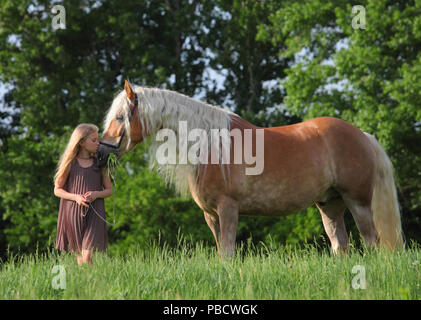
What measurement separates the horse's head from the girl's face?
0.24 feet

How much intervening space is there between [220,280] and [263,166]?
1433 mm

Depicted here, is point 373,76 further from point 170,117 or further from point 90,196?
point 90,196

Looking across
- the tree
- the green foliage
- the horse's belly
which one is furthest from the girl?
the tree

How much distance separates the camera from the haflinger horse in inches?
178

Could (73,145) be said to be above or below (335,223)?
above

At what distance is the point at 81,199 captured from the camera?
14.0ft

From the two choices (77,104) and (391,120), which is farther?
(77,104)

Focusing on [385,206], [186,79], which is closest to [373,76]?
[186,79]

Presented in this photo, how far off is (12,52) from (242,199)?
15763 mm

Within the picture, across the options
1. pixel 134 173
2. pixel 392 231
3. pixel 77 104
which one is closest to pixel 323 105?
pixel 134 173

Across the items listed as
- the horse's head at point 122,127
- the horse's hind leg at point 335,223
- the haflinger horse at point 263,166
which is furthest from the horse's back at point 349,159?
the horse's head at point 122,127

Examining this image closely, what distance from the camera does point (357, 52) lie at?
1412cm

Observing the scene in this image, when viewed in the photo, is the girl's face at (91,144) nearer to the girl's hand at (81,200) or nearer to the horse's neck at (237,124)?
the girl's hand at (81,200)
